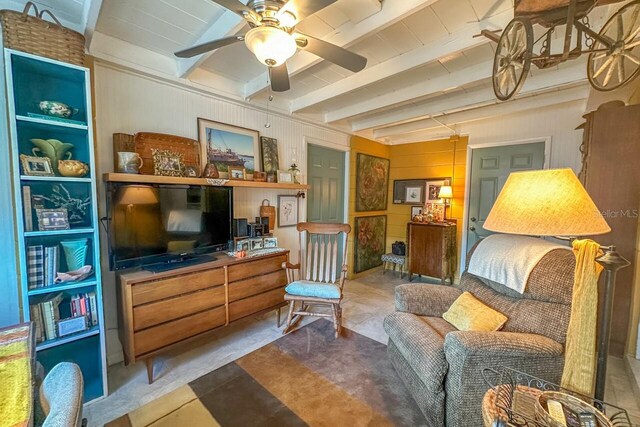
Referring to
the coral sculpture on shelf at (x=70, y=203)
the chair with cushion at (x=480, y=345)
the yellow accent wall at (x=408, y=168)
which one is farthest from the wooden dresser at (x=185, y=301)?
the yellow accent wall at (x=408, y=168)

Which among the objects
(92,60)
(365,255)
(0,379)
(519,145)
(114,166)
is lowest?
(365,255)

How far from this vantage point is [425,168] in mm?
4496

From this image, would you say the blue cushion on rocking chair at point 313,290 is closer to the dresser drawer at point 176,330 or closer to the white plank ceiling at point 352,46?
the dresser drawer at point 176,330

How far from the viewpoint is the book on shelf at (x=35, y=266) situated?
1.57 metres

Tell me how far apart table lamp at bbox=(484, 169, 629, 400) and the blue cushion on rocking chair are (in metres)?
1.64

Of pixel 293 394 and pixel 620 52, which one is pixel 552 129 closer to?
pixel 620 52

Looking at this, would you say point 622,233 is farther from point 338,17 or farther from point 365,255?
point 365,255

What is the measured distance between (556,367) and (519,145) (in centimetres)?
310

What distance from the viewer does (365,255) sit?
465cm

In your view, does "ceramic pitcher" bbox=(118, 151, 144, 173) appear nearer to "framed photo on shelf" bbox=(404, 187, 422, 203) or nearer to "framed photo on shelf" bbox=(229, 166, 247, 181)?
"framed photo on shelf" bbox=(229, 166, 247, 181)

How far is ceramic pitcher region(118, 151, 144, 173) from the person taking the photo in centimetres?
194

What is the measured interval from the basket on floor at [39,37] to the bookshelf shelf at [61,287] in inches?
53.8

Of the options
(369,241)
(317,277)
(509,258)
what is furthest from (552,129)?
(317,277)

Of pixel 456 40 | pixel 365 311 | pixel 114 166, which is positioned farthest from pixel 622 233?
pixel 114 166
